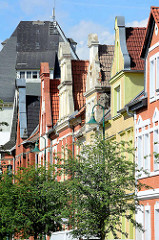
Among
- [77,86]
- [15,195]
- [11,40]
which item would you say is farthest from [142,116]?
[11,40]

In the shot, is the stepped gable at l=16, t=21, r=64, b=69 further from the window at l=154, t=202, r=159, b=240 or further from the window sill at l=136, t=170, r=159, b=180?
the window at l=154, t=202, r=159, b=240

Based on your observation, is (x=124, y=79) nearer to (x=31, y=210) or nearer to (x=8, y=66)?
(x=31, y=210)

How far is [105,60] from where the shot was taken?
47.7m

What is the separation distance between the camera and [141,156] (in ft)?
114

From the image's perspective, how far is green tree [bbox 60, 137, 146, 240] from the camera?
102 feet

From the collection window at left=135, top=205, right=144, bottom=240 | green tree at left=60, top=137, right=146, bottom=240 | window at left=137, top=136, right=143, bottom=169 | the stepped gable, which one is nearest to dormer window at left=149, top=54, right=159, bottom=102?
window at left=137, top=136, right=143, bottom=169

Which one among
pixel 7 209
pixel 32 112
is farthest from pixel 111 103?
pixel 32 112

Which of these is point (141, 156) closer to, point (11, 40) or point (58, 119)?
point (58, 119)

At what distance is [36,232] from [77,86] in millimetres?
12759

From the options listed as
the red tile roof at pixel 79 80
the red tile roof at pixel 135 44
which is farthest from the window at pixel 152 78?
the red tile roof at pixel 79 80

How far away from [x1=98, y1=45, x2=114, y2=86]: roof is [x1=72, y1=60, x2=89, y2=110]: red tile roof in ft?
21.5

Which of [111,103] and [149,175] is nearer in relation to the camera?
[149,175]

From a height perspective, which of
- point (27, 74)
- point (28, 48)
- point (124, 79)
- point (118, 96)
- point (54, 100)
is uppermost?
point (28, 48)

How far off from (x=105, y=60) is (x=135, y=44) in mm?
7784
